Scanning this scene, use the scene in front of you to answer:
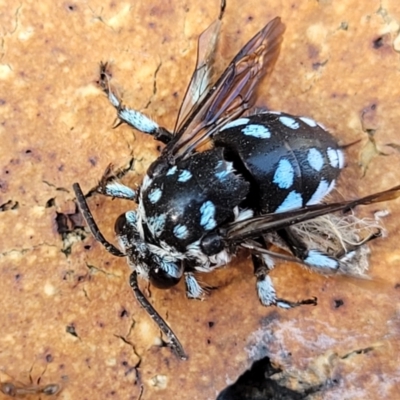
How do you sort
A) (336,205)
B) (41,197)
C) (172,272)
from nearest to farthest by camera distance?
(336,205), (172,272), (41,197)

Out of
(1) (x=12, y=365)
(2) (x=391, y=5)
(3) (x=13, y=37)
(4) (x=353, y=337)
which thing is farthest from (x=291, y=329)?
(3) (x=13, y=37)

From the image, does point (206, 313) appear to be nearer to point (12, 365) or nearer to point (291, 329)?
point (291, 329)

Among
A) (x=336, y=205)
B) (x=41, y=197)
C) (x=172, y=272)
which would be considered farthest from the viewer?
(x=41, y=197)

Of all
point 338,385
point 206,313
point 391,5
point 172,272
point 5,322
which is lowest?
point 338,385

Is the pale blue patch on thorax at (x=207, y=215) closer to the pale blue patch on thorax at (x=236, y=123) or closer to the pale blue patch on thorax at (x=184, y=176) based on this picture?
the pale blue patch on thorax at (x=184, y=176)

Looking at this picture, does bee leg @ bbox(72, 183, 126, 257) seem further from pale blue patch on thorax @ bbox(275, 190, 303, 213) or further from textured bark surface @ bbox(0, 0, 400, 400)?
pale blue patch on thorax @ bbox(275, 190, 303, 213)

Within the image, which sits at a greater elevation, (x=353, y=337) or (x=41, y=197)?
(x=41, y=197)
